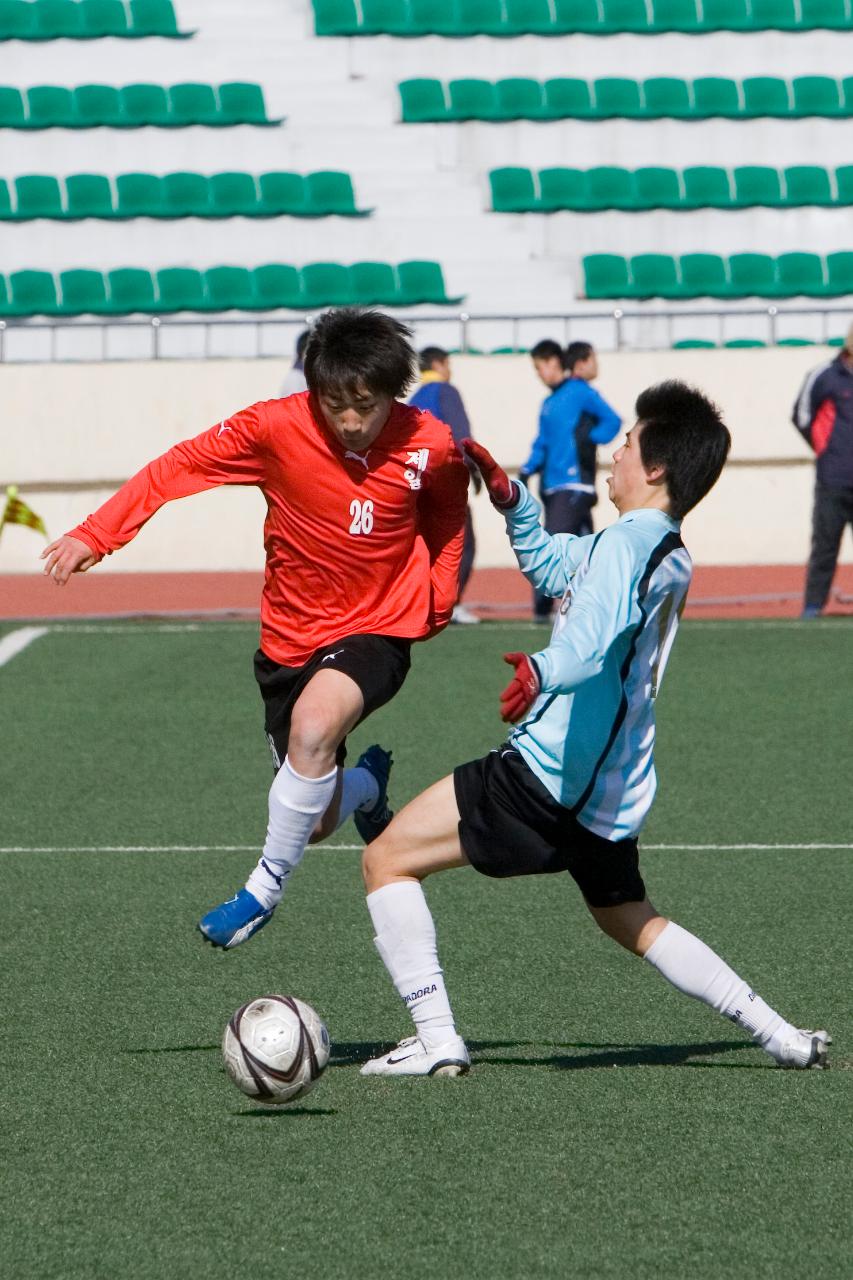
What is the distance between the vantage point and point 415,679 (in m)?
11.9

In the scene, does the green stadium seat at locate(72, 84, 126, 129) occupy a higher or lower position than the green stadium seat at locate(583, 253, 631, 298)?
higher

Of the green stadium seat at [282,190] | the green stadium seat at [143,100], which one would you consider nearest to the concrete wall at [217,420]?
the green stadium seat at [282,190]

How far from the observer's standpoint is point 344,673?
525 cm

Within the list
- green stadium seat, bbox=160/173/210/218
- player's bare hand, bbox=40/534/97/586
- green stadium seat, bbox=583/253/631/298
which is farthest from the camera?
green stadium seat, bbox=160/173/210/218

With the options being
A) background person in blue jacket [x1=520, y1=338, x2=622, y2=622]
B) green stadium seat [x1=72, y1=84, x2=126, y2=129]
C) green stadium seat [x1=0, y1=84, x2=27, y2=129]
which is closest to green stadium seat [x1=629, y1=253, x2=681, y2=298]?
green stadium seat [x1=72, y1=84, x2=126, y2=129]

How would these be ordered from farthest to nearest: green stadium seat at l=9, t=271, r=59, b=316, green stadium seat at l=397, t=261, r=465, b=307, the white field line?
green stadium seat at l=397, t=261, r=465, b=307 < green stadium seat at l=9, t=271, r=59, b=316 < the white field line

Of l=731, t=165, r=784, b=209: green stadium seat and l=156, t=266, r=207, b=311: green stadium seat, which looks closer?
l=156, t=266, r=207, b=311: green stadium seat

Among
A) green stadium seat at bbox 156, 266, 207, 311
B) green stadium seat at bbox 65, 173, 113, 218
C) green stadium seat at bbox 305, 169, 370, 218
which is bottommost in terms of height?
green stadium seat at bbox 156, 266, 207, 311

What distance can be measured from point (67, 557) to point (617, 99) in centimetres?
1938

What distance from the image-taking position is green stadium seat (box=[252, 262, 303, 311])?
21.0m

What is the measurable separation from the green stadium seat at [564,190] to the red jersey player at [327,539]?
1757 centimetres

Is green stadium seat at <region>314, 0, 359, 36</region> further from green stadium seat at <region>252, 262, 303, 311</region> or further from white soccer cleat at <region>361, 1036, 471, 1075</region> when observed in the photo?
white soccer cleat at <region>361, 1036, 471, 1075</region>

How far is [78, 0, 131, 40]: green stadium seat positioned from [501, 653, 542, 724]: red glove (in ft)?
68.4

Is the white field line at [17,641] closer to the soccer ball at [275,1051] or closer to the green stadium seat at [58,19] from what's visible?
the soccer ball at [275,1051]
